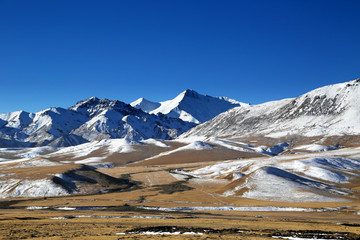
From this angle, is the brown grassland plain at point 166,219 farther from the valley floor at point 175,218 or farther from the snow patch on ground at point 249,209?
the snow patch on ground at point 249,209

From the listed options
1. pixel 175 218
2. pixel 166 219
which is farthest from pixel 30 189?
pixel 166 219

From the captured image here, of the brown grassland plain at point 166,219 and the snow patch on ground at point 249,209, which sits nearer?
the brown grassland plain at point 166,219

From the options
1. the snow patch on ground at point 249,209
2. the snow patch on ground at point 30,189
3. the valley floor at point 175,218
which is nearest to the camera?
the valley floor at point 175,218

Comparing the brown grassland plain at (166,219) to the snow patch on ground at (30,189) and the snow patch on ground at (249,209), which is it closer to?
the snow patch on ground at (249,209)

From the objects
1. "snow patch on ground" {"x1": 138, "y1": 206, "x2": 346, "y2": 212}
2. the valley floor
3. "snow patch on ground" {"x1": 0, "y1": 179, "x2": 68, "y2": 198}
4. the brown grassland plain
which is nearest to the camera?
the brown grassland plain

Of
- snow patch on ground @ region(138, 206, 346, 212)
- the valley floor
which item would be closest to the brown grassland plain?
the valley floor

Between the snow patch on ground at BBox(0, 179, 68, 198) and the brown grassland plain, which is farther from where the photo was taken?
the snow patch on ground at BBox(0, 179, 68, 198)

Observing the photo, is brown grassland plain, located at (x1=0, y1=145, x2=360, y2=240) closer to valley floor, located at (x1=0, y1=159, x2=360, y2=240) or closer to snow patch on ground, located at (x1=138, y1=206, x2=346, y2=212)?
valley floor, located at (x1=0, y1=159, x2=360, y2=240)

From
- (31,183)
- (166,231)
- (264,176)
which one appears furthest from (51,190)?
(166,231)

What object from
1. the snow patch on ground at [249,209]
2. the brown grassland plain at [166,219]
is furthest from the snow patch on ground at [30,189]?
the snow patch on ground at [249,209]

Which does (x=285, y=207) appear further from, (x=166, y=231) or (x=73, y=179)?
(x=73, y=179)

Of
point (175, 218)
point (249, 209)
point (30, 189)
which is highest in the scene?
point (30, 189)

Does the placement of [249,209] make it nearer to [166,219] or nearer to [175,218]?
[175,218]

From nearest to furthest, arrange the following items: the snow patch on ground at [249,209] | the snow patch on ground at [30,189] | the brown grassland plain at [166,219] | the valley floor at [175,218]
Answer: the brown grassland plain at [166,219], the valley floor at [175,218], the snow patch on ground at [249,209], the snow patch on ground at [30,189]
